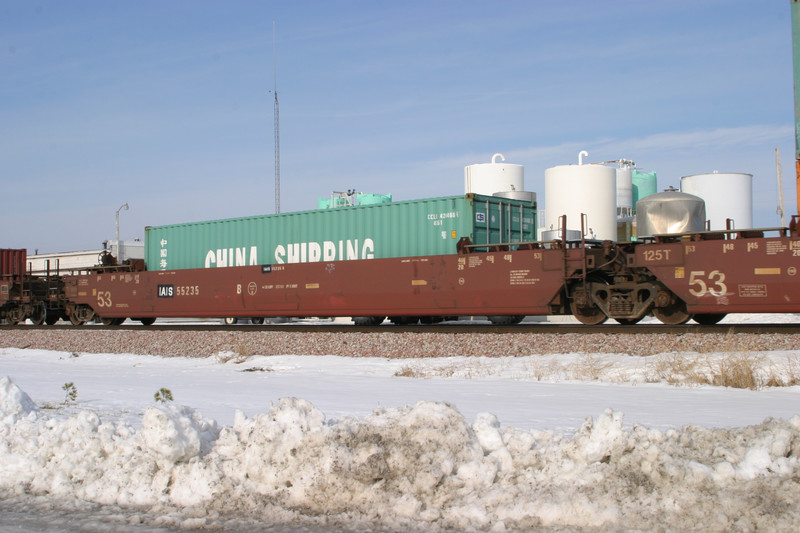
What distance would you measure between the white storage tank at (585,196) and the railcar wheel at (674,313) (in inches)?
787

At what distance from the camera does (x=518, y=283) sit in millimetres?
17266

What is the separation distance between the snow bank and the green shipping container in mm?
13984

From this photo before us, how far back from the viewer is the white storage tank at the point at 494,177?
40969 mm

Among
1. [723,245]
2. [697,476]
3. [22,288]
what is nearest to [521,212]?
[723,245]

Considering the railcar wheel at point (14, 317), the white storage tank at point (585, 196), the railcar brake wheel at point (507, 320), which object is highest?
the white storage tank at point (585, 196)

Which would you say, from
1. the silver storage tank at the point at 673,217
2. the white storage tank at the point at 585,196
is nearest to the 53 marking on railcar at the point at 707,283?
the silver storage tank at the point at 673,217

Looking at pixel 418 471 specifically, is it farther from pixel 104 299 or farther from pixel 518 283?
pixel 104 299

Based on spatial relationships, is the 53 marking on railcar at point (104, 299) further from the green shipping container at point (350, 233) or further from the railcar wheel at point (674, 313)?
the railcar wheel at point (674, 313)

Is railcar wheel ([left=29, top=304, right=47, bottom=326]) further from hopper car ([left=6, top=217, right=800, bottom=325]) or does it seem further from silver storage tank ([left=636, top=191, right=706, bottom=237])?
silver storage tank ([left=636, top=191, right=706, bottom=237])

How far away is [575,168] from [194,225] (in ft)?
67.1

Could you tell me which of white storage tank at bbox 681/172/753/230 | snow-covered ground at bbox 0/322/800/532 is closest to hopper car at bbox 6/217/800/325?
snow-covered ground at bbox 0/322/800/532

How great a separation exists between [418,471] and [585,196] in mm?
33658

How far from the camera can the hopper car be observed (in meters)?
14.9

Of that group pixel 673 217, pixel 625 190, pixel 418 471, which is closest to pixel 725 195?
pixel 625 190
